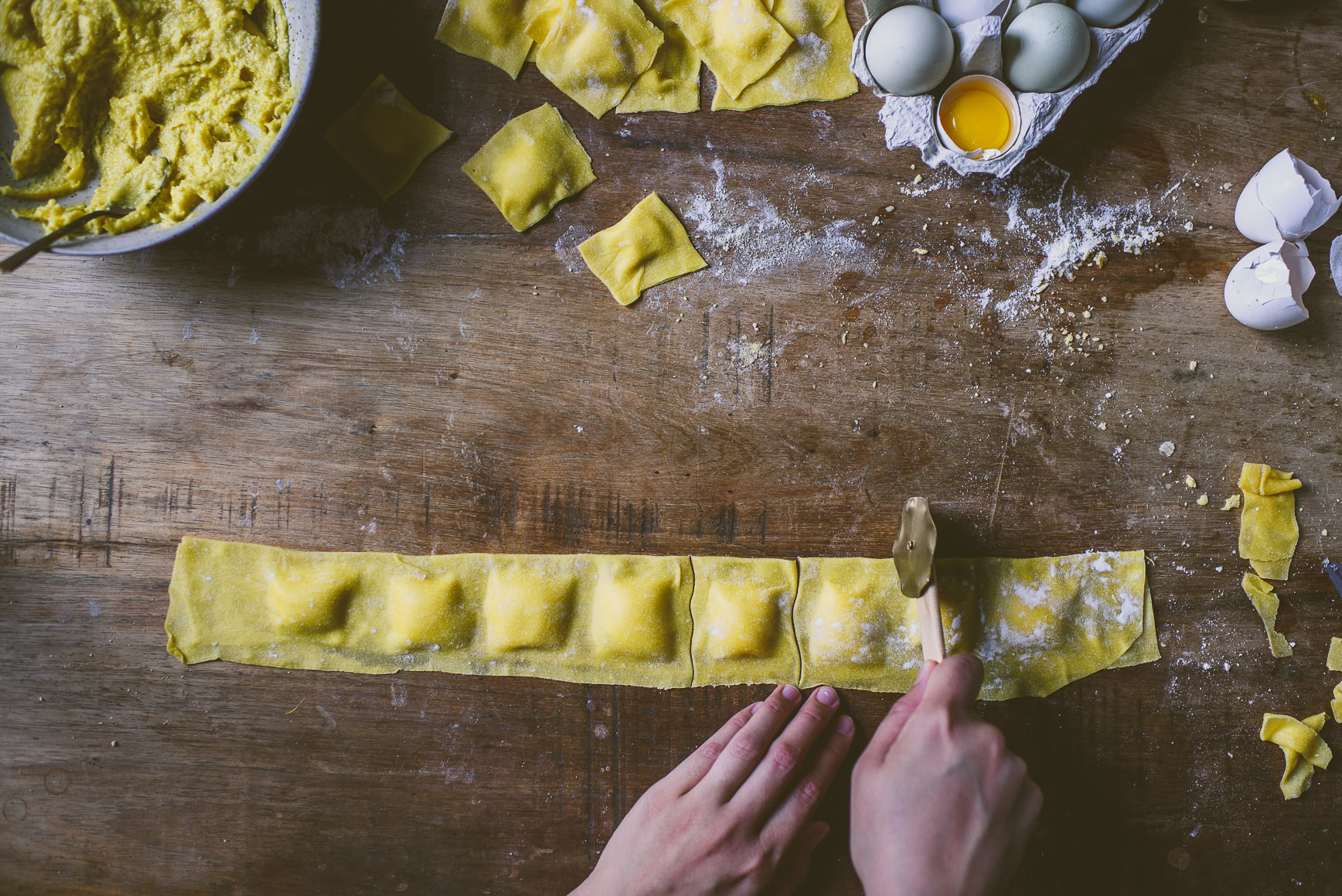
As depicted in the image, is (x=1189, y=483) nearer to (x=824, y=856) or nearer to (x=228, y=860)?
(x=824, y=856)

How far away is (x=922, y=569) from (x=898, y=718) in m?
0.22

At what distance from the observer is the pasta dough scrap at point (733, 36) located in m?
1.02

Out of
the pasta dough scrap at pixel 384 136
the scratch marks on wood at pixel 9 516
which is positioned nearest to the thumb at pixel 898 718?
the pasta dough scrap at pixel 384 136

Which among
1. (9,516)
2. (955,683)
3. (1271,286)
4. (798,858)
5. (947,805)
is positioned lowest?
(798,858)

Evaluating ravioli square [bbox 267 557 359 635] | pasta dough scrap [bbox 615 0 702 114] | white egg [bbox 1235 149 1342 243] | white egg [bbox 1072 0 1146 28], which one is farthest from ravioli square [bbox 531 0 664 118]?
white egg [bbox 1235 149 1342 243]

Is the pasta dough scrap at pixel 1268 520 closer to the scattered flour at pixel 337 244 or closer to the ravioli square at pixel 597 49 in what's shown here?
the ravioli square at pixel 597 49

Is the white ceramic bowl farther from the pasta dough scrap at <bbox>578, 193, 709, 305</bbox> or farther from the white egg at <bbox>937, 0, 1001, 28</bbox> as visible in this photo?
the white egg at <bbox>937, 0, 1001, 28</bbox>

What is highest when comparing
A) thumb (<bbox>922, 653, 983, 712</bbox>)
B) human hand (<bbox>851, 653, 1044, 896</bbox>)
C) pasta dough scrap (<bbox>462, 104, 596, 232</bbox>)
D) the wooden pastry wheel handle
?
pasta dough scrap (<bbox>462, 104, 596, 232</bbox>)

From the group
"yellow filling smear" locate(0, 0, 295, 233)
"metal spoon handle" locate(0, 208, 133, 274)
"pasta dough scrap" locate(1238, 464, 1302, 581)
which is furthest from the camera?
"pasta dough scrap" locate(1238, 464, 1302, 581)

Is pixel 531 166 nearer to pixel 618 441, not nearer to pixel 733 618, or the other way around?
pixel 618 441

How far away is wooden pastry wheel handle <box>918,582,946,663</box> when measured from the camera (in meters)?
0.96

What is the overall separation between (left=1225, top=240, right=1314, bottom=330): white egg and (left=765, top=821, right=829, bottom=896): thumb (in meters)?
1.04

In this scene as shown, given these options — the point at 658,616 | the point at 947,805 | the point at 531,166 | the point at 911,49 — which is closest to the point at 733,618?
the point at 658,616

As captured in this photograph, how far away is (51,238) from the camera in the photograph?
90cm
